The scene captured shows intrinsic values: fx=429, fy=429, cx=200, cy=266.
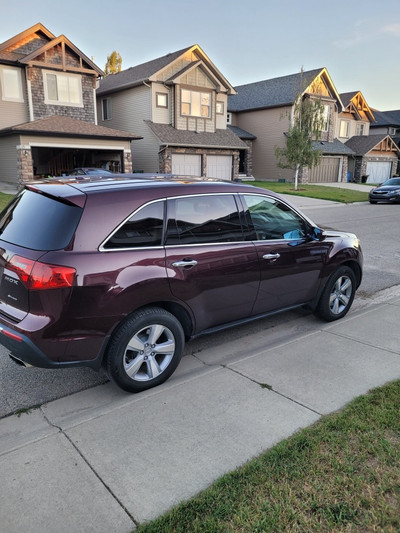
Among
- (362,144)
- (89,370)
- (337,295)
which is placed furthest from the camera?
(362,144)

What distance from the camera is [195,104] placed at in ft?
93.7

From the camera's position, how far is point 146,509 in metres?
2.44

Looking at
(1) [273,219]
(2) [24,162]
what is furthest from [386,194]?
(1) [273,219]

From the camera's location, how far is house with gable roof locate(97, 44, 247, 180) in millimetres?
27016

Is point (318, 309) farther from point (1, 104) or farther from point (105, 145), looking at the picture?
point (1, 104)

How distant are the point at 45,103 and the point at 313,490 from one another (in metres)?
26.0

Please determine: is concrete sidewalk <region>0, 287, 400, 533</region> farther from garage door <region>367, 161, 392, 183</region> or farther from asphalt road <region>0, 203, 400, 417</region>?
garage door <region>367, 161, 392, 183</region>

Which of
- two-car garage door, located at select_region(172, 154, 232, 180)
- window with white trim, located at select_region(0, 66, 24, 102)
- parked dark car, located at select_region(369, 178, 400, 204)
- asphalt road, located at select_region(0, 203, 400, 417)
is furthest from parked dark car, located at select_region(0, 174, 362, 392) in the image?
window with white trim, located at select_region(0, 66, 24, 102)

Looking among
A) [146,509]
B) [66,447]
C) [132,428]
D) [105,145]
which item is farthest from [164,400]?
[105,145]

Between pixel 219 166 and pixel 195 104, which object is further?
pixel 219 166

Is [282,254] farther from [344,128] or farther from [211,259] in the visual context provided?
[344,128]

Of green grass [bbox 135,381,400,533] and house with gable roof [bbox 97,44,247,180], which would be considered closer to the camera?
green grass [bbox 135,381,400,533]

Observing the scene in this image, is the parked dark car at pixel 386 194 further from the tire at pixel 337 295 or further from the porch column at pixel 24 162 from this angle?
the tire at pixel 337 295

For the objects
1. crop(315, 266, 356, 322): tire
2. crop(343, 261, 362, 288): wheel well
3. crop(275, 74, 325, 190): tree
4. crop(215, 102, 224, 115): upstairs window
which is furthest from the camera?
crop(215, 102, 224, 115): upstairs window
